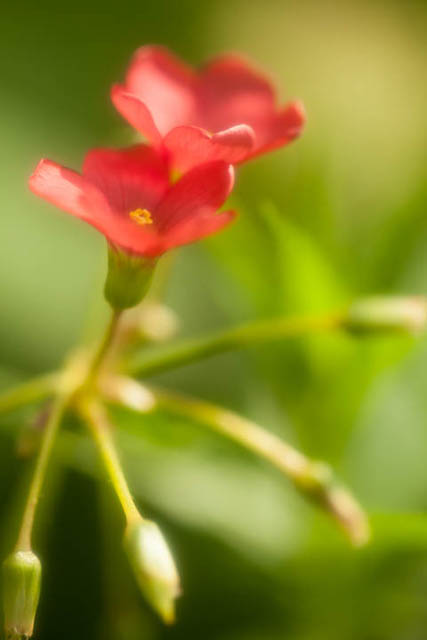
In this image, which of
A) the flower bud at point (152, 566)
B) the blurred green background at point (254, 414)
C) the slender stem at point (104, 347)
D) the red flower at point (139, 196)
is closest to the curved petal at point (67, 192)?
the red flower at point (139, 196)

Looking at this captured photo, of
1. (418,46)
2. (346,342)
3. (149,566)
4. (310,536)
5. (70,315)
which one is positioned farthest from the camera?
(418,46)

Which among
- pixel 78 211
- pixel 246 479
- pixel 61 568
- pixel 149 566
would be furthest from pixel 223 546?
pixel 78 211

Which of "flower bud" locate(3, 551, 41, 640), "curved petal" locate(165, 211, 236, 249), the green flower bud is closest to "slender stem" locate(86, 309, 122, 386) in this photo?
the green flower bud

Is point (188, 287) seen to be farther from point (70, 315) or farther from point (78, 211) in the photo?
point (78, 211)

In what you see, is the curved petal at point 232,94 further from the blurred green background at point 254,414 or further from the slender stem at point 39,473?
the slender stem at point 39,473

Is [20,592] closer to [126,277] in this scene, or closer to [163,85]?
[126,277]
